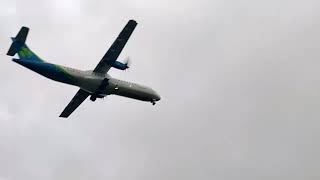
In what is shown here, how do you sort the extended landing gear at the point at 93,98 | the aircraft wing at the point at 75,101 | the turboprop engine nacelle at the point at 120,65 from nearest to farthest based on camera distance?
the turboprop engine nacelle at the point at 120,65, the extended landing gear at the point at 93,98, the aircraft wing at the point at 75,101

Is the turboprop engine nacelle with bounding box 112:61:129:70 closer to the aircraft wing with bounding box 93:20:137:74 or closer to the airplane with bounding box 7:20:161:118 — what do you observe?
the airplane with bounding box 7:20:161:118

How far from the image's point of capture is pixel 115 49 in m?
109

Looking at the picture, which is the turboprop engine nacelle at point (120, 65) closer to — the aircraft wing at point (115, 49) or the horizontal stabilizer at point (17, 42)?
the aircraft wing at point (115, 49)

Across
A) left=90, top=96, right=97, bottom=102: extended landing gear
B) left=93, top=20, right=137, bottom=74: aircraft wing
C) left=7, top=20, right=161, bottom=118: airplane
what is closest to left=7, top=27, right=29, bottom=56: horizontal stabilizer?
left=7, top=20, right=161, bottom=118: airplane

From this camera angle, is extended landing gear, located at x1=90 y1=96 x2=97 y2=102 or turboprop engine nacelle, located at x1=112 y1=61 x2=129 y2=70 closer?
turboprop engine nacelle, located at x1=112 y1=61 x2=129 y2=70

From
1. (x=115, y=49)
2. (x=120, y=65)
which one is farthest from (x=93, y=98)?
(x=115, y=49)

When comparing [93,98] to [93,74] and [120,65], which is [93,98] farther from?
[120,65]

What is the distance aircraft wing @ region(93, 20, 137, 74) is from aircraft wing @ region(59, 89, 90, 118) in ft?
15.8

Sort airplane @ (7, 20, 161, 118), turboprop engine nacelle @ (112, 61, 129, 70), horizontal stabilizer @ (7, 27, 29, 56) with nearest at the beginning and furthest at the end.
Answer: horizontal stabilizer @ (7, 27, 29, 56) → airplane @ (7, 20, 161, 118) → turboprop engine nacelle @ (112, 61, 129, 70)

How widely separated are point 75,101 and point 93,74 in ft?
22.2

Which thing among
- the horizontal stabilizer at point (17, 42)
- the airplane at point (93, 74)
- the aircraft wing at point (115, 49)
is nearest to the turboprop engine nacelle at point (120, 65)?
the airplane at point (93, 74)

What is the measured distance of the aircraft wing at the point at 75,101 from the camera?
4557 inches

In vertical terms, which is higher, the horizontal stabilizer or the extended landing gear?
the horizontal stabilizer

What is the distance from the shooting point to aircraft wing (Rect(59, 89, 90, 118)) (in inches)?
4557
